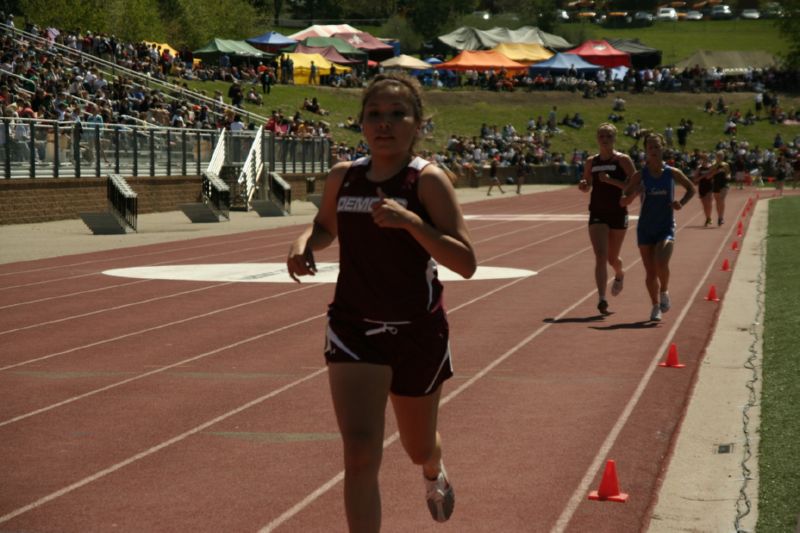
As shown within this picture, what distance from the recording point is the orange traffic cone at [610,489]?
23.2ft

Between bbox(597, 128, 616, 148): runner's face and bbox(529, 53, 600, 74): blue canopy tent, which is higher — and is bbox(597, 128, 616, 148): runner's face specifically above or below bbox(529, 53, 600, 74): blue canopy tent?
below

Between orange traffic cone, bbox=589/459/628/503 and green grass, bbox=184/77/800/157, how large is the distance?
60.3 metres

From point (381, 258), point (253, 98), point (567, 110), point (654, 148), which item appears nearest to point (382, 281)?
point (381, 258)

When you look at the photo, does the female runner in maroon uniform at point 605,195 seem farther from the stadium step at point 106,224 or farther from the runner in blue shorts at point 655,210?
the stadium step at point 106,224

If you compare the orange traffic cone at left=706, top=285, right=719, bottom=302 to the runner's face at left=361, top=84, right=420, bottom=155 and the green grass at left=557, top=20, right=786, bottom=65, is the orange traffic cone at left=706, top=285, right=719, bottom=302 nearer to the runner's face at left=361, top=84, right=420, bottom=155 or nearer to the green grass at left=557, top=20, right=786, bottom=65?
the runner's face at left=361, top=84, right=420, bottom=155

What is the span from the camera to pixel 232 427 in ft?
29.3

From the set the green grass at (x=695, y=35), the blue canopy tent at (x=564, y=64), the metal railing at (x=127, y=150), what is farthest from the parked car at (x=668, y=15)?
the metal railing at (x=127, y=150)

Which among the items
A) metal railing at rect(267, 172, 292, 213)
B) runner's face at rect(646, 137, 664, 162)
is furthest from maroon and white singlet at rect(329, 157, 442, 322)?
metal railing at rect(267, 172, 292, 213)

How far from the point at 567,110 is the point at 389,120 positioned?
3005 inches

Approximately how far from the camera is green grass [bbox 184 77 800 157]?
71.4 meters

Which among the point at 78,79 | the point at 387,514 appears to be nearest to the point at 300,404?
the point at 387,514

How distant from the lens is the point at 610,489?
7090mm

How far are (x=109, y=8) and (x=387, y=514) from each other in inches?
3045

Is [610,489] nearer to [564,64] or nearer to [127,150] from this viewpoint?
[127,150]
